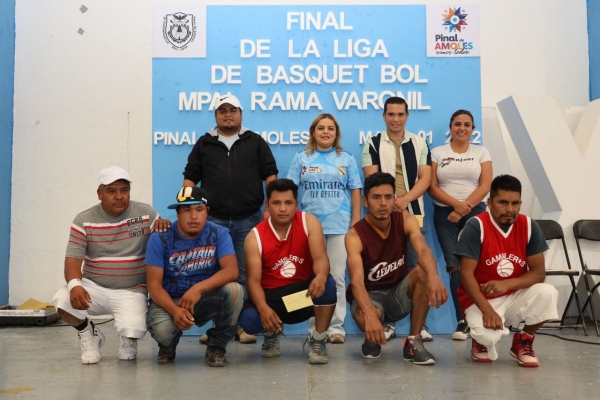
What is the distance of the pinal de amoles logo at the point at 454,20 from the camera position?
493cm

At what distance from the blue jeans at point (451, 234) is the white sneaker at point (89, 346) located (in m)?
2.34

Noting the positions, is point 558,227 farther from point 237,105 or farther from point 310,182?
point 237,105

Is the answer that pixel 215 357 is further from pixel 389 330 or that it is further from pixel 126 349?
pixel 389 330

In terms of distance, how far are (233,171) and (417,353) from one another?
68.3 inches

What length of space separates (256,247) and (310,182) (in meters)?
1.00

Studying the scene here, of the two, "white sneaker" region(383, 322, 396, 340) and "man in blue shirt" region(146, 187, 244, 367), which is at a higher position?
"man in blue shirt" region(146, 187, 244, 367)

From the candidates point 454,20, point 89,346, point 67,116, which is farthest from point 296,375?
point 67,116

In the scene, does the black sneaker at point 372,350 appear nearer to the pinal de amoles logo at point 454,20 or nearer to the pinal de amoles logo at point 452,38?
the pinal de amoles logo at point 452,38

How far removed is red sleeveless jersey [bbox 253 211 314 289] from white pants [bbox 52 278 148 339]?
0.68 m

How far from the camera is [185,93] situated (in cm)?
487

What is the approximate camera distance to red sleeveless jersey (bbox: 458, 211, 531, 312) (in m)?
3.46

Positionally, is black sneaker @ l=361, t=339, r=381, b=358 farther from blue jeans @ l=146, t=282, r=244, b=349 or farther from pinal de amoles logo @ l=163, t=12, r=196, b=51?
pinal de amoles logo @ l=163, t=12, r=196, b=51

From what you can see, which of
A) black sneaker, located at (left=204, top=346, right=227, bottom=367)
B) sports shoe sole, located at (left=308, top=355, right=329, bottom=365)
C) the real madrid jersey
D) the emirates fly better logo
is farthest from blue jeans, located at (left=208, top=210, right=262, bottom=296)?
the emirates fly better logo

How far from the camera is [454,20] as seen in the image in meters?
4.94
